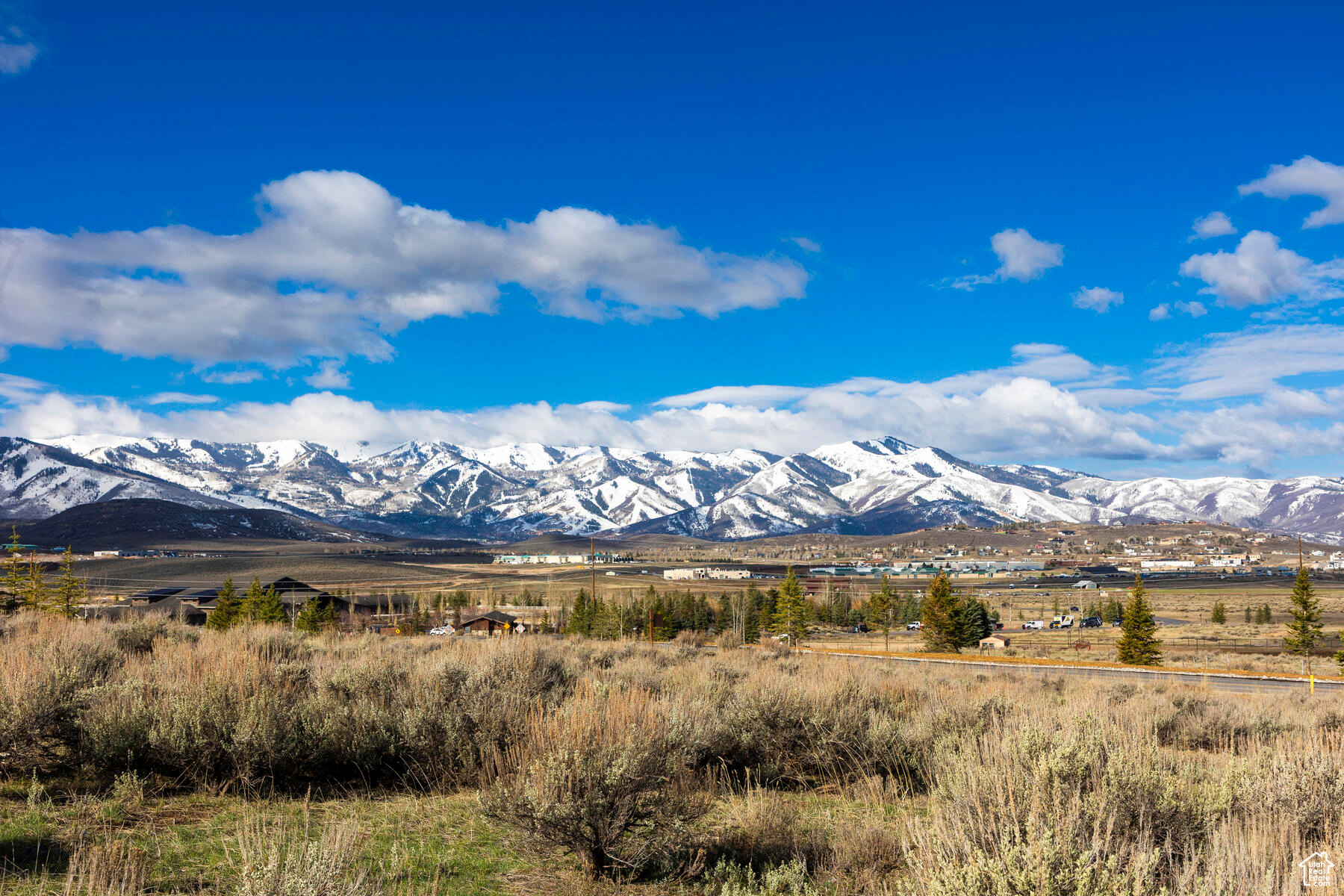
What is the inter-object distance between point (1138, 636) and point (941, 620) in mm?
15008

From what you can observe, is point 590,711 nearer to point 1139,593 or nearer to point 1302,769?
point 1302,769

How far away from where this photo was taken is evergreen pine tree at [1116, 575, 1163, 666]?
51375 millimetres

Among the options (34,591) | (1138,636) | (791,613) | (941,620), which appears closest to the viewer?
(34,591)

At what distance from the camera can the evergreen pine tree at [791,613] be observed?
7812 centimetres

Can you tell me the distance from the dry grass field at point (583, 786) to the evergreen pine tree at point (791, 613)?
66.9m

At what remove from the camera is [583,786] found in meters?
5.82

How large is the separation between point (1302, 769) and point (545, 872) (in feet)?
21.2

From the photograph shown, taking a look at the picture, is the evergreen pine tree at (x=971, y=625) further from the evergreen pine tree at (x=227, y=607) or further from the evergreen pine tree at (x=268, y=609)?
the evergreen pine tree at (x=227, y=607)

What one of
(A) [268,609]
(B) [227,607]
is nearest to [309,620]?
(A) [268,609]

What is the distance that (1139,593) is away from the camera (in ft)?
181

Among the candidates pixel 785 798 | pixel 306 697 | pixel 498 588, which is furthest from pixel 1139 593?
pixel 498 588

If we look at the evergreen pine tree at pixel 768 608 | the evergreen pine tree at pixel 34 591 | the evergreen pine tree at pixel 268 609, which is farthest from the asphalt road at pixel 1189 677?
the evergreen pine tree at pixel 768 608

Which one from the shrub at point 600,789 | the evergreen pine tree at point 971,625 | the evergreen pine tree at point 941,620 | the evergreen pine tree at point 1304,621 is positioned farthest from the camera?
the evergreen pine tree at point 971,625

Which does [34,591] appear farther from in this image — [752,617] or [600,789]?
[752,617]
